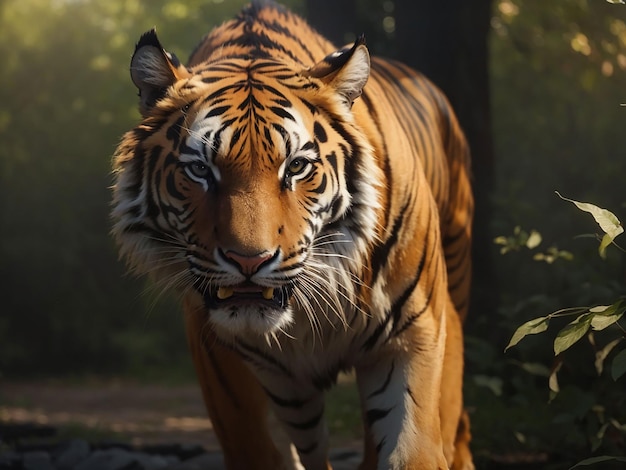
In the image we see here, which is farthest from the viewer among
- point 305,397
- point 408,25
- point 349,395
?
point 349,395

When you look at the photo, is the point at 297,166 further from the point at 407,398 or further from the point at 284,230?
the point at 407,398

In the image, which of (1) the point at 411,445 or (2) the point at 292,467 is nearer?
(1) the point at 411,445

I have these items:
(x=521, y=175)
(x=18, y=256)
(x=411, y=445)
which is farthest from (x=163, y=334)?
(x=411, y=445)

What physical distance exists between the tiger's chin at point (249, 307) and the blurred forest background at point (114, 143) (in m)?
5.03

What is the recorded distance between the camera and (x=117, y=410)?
9.39 meters

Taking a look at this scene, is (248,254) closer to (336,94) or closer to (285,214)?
(285,214)

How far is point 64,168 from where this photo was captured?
1230 cm

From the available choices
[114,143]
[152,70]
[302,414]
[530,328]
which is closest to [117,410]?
[114,143]

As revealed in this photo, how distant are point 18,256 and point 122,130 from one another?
1960mm

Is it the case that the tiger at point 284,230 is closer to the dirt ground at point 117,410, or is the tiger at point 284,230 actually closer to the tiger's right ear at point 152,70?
the tiger's right ear at point 152,70

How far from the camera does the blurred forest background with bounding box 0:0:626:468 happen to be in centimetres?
970

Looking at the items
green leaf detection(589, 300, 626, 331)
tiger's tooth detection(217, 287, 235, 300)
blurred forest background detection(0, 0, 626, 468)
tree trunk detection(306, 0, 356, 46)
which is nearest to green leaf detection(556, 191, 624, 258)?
green leaf detection(589, 300, 626, 331)

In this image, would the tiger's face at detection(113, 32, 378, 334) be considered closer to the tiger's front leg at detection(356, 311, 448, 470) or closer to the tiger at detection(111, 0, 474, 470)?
the tiger at detection(111, 0, 474, 470)

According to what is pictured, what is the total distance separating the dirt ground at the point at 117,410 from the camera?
7.34 meters
